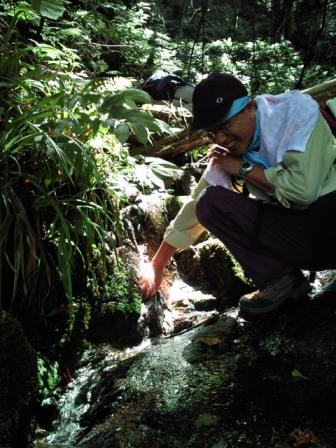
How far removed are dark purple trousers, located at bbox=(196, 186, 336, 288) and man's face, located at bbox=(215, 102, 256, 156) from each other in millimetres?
322

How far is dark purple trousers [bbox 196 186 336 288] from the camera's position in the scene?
2365 millimetres

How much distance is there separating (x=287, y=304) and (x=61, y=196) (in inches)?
60.3

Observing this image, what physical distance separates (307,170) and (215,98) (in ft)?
1.85

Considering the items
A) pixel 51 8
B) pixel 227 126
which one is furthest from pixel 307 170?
pixel 51 8

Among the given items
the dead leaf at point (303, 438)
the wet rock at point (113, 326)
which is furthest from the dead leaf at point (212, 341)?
the dead leaf at point (303, 438)

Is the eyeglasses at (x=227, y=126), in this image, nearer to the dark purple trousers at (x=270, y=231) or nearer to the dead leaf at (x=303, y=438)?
the dark purple trousers at (x=270, y=231)

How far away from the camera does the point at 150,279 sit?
9.90ft

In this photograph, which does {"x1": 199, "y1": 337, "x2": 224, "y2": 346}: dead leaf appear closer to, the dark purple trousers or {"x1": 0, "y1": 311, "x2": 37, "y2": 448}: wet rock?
the dark purple trousers

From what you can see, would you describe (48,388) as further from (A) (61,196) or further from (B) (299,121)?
(B) (299,121)

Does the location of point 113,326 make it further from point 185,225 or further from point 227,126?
point 227,126

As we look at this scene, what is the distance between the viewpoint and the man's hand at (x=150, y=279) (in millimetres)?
3010

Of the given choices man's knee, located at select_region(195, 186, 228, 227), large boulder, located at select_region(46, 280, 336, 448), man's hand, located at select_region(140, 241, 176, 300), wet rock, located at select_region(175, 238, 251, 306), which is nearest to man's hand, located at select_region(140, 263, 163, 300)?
man's hand, located at select_region(140, 241, 176, 300)

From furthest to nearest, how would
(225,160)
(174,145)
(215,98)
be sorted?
(174,145), (225,160), (215,98)

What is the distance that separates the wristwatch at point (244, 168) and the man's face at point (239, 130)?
2.6 inches
